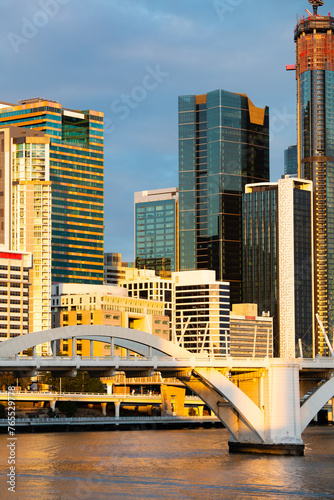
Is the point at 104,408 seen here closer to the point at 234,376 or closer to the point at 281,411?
the point at 234,376

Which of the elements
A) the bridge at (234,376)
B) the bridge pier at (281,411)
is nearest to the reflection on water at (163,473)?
the bridge pier at (281,411)

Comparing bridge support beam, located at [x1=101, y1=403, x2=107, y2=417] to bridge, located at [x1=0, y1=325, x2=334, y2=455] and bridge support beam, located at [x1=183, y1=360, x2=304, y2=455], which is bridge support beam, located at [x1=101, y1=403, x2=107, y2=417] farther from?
bridge support beam, located at [x1=183, y1=360, x2=304, y2=455]

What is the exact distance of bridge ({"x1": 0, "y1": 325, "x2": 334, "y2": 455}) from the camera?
297ft

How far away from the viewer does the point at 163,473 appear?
84.0m

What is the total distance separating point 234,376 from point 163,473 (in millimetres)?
18269

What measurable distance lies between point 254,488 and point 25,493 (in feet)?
53.1

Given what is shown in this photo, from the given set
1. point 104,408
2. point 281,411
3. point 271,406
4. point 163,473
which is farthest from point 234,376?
point 104,408

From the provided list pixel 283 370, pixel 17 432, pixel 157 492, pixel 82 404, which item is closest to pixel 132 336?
pixel 283 370

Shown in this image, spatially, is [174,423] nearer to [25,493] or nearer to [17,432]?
[17,432]

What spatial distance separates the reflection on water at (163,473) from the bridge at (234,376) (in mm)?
2536

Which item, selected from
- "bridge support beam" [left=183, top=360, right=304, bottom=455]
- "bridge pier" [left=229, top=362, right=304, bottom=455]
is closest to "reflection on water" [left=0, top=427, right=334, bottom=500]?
"bridge pier" [left=229, top=362, right=304, bottom=455]

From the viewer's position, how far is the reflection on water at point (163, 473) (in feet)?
241

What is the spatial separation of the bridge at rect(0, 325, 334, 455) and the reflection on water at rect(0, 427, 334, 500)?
254 centimetres

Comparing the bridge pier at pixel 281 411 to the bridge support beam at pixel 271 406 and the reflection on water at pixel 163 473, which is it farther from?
the reflection on water at pixel 163 473
